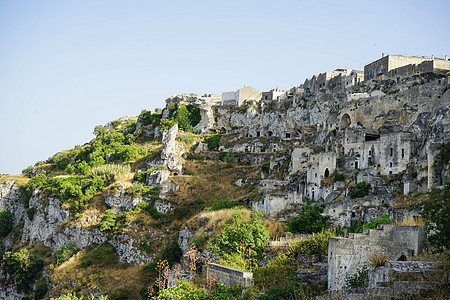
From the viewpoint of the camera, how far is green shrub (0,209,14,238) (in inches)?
2704

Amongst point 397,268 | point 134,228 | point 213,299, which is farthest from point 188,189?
point 397,268

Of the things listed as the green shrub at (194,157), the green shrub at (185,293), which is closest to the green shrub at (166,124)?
the green shrub at (194,157)

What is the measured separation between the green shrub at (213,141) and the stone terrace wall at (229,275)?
50.0m

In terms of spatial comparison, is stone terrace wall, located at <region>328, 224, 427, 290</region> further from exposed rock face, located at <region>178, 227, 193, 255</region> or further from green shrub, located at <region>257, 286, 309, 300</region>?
exposed rock face, located at <region>178, 227, 193, 255</region>

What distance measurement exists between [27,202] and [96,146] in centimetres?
1353

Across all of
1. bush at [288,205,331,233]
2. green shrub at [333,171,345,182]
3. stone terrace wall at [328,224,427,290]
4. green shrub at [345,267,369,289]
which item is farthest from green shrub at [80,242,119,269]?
green shrub at [345,267,369,289]

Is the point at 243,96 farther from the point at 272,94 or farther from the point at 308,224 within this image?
the point at 308,224

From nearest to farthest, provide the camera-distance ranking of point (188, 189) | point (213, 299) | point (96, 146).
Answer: point (213, 299) < point (188, 189) < point (96, 146)

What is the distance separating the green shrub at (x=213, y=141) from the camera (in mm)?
68812

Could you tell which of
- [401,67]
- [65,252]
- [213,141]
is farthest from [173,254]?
[401,67]

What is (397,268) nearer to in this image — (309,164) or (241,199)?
(309,164)

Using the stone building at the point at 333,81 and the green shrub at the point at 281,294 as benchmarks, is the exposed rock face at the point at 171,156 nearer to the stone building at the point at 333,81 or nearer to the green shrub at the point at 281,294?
the stone building at the point at 333,81

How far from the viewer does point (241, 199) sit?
158 feet

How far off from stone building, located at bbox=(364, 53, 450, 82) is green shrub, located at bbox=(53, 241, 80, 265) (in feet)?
133
